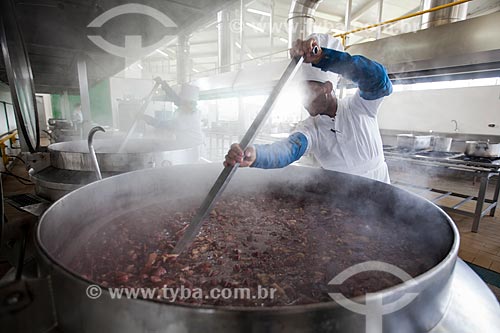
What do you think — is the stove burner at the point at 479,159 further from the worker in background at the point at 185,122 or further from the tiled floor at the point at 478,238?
the worker in background at the point at 185,122

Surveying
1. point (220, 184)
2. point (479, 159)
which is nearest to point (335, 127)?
point (220, 184)

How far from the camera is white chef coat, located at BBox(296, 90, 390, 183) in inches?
68.1

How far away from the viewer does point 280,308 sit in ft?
1.53

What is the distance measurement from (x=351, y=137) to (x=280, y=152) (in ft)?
1.79

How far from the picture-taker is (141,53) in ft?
9.34

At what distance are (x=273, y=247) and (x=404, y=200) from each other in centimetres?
67

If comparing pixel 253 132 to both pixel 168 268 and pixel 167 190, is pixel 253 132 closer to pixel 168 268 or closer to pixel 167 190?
pixel 168 268

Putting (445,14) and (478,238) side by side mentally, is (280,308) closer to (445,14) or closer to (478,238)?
(478,238)

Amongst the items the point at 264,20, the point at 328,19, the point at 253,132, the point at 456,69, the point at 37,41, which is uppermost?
the point at 264,20

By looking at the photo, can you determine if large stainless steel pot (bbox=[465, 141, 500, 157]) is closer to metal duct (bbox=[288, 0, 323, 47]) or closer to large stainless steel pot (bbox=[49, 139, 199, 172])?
metal duct (bbox=[288, 0, 323, 47])

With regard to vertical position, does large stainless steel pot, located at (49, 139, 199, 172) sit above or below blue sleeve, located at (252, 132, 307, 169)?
below

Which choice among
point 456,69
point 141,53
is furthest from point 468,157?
point 141,53

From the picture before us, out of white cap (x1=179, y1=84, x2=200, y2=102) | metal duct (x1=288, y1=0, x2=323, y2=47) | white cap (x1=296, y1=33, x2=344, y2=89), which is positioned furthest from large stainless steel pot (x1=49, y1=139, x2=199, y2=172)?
metal duct (x1=288, y1=0, x2=323, y2=47)

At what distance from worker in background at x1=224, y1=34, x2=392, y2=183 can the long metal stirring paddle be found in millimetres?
308
